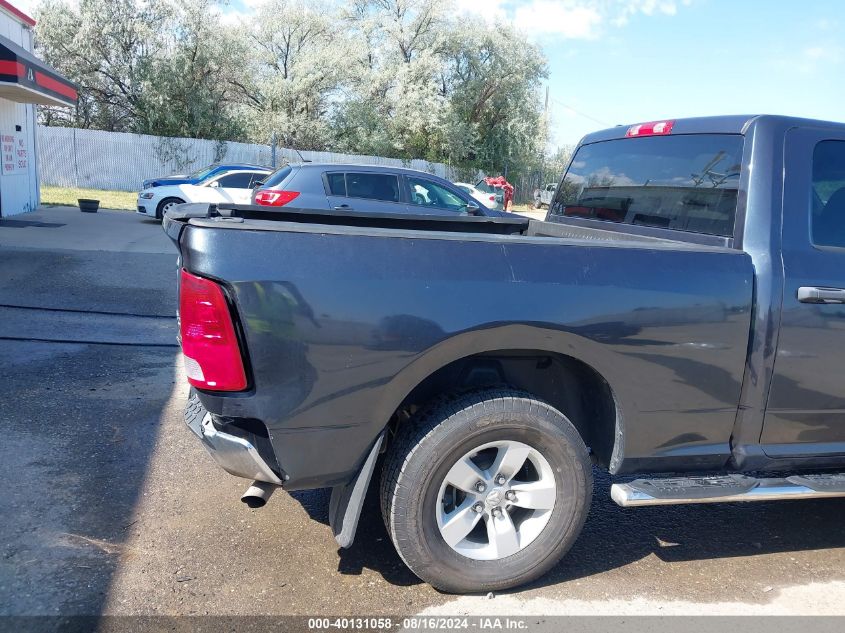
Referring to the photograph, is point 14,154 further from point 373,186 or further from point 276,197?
point 373,186

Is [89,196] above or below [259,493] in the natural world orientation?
below

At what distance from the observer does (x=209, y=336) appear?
8.53 feet

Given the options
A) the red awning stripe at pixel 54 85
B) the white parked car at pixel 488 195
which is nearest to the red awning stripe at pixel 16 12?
the red awning stripe at pixel 54 85

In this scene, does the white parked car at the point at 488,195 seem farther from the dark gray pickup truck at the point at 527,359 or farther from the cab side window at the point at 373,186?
the dark gray pickup truck at the point at 527,359

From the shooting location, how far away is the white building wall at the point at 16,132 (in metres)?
15.3

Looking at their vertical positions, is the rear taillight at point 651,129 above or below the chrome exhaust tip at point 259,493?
above

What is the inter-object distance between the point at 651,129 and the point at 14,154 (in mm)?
16386

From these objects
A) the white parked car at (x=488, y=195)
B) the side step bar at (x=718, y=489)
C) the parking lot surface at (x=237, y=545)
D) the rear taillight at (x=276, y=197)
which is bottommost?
the parking lot surface at (x=237, y=545)

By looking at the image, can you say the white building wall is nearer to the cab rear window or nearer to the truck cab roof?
the cab rear window

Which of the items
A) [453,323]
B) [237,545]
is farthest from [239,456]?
[453,323]

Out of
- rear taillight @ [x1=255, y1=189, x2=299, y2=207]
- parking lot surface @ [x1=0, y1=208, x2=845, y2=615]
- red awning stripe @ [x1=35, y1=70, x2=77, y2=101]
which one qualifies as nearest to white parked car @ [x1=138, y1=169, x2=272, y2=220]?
red awning stripe @ [x1=35, y1=70, x2=77, y2=101]

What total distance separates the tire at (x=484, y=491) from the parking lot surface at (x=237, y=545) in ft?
0.60

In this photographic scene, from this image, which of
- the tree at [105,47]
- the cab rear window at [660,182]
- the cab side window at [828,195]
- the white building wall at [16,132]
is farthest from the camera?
the tree at [105,47]

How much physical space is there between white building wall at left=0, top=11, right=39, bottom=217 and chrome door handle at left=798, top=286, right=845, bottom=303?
16682mm
